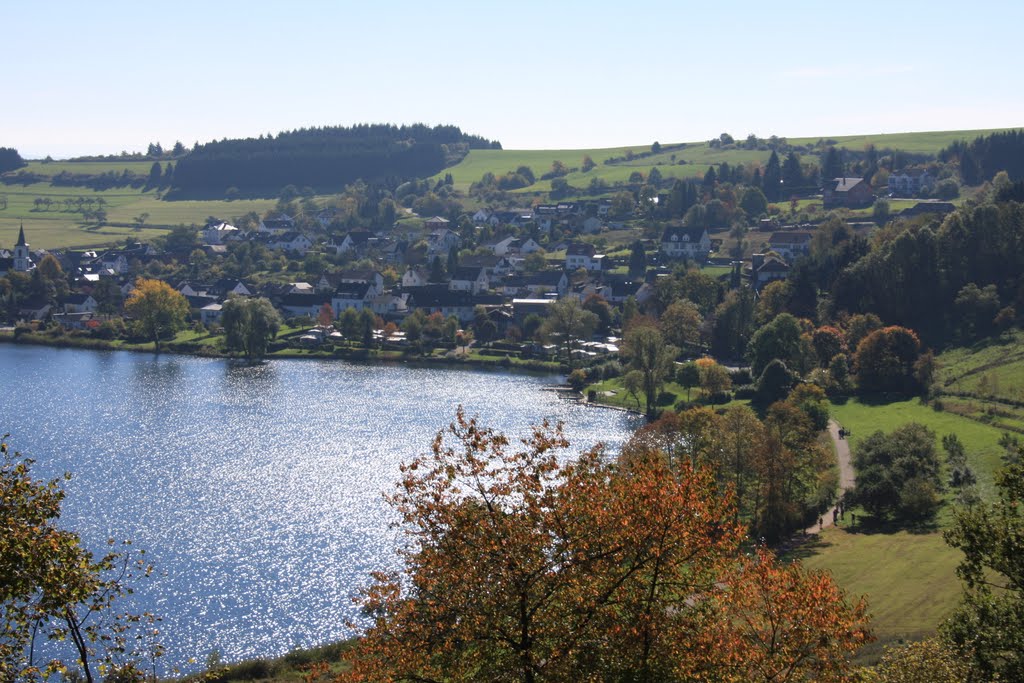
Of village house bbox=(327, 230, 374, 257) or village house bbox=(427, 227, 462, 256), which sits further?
village house bbox=(327, 230, 374, 257)

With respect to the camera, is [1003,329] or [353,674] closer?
[353,674]

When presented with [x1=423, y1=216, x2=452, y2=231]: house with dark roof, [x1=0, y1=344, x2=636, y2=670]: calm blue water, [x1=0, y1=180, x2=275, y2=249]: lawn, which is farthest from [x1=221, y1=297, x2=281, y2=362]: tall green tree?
[x1=0, y1=180, x2=275, y2=249]: lawn

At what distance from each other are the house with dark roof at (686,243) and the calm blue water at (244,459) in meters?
34.6

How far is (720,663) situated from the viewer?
48.4ft

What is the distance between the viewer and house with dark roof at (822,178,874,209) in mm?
111738

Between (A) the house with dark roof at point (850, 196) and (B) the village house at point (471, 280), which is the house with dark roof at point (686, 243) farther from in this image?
(A) the house with dark roof at point (850, 196)

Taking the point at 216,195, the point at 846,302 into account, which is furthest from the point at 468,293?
the point at 216,195

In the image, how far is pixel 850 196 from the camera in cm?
11238

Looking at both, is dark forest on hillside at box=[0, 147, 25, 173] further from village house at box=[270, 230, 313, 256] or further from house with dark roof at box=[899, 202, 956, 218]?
house with dark roof at box=[899, 202, 956, 218]

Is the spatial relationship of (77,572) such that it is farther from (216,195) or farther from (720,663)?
(216,195)

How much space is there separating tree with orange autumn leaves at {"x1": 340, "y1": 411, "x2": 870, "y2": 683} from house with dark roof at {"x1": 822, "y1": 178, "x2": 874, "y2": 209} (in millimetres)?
102323

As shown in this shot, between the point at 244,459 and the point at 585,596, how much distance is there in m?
36.5

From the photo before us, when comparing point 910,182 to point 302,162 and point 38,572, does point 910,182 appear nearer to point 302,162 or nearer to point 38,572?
point 302,162

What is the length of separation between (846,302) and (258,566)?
47990 mm
